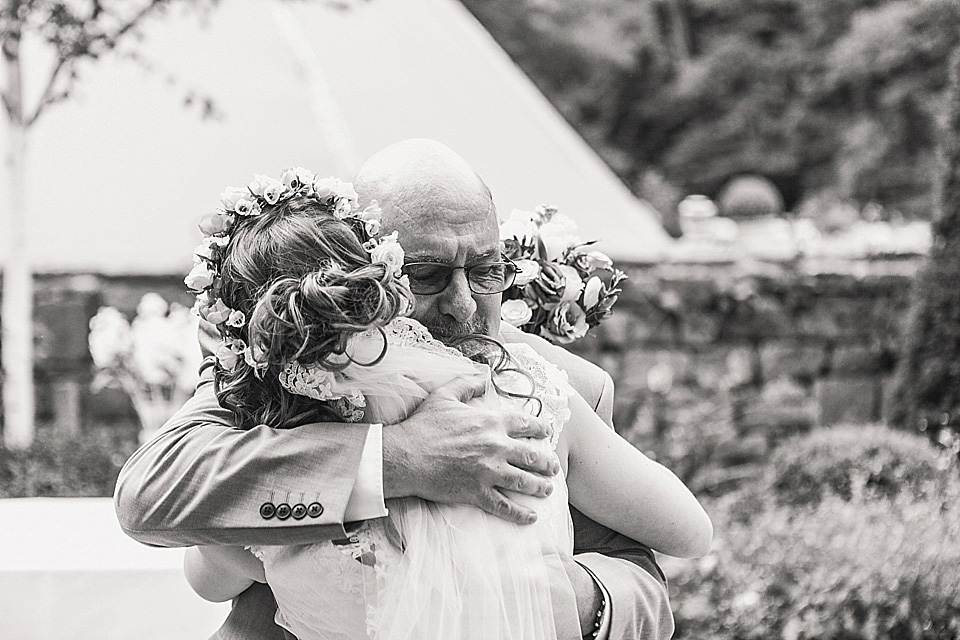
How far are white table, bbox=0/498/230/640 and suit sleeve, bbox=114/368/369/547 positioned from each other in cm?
102

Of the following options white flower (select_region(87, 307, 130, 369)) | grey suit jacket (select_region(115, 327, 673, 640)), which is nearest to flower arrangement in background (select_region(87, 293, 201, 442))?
white flower (select_region(87, 307, 130, 369))

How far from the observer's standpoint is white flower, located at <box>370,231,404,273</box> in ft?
4.79

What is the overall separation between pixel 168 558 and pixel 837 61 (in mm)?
15662

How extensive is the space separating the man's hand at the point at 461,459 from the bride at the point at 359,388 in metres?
0.03

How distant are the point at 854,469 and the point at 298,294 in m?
4.83

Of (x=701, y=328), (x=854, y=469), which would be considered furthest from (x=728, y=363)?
(x=854, y=469)

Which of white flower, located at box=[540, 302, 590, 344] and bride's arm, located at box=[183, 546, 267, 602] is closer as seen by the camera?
bride's arm, located at box=[183, 546, 267, 602]

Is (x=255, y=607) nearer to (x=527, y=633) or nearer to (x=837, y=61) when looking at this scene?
(x=527, y=633)

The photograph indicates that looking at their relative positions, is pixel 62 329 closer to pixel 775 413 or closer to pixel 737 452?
pixel 737 452

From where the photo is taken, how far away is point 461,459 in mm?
1533

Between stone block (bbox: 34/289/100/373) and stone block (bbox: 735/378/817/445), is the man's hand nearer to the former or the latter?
stone block (bbox: 735/378/817/445)

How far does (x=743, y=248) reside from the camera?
8.10 m

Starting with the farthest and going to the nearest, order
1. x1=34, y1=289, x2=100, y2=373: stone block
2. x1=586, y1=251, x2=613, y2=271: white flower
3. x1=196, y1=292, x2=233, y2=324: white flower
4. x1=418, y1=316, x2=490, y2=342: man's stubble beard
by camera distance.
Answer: x1=34, y1=289, x2=100, y2=373: stone block → x1=586, y1=251, x2=613, y2=271: white flower → x1=418, y1=316, x2=490, y2=342: man's stubble beard → x1=196, y1=292, x2=233, y2=324: white flower

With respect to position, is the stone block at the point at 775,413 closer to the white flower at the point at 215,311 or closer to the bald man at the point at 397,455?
the bald man at the point at 397,455
